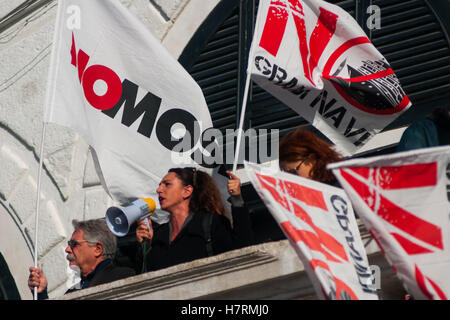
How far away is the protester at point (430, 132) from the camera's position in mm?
6086

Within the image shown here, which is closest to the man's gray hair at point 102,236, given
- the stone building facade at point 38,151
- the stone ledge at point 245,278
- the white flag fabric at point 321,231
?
the stone ledge at point 245,278

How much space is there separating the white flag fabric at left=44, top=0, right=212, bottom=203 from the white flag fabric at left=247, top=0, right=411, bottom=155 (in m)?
0.65

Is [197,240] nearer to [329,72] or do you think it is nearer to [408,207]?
[329,72]

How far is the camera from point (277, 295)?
5.71m

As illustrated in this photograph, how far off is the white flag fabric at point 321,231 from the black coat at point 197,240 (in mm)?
874

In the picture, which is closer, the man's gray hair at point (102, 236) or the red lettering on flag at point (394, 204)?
the red lettering on flag at point (394, 204)

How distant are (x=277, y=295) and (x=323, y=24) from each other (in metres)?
2.38

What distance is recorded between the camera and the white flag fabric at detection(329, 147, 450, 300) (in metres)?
4.85

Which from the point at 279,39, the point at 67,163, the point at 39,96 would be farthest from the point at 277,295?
the point at 39,96

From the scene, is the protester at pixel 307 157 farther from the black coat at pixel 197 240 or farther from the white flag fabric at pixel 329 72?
the white flag fabric at pixel 329 72

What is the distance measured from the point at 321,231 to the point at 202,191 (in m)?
1.75

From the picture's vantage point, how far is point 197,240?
21.2 feet

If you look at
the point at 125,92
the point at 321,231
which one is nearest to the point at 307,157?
the point at 321,231
